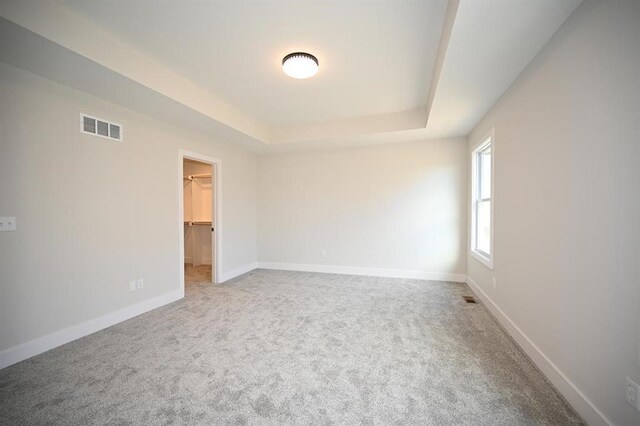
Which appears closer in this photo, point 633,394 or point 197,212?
point 633,394

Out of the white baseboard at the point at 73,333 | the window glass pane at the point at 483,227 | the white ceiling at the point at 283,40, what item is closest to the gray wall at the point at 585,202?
the white ceiling at the point at 283,40

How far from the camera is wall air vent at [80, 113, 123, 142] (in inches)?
97.1

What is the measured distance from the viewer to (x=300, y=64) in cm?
234

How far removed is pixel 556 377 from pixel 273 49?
344cm

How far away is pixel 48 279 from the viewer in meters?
2.22

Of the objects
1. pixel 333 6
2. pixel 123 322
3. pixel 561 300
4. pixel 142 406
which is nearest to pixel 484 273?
pixel 561 300

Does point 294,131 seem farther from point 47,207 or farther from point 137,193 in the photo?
point 47,207

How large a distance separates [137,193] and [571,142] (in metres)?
4.08

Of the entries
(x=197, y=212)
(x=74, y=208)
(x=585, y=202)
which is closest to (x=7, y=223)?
(x=74, y=208)

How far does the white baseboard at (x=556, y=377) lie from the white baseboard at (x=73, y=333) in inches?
158

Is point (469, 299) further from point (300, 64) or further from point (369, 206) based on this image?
point (300, 64)

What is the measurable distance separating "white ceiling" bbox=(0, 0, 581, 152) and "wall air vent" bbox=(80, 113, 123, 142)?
0.27 meters

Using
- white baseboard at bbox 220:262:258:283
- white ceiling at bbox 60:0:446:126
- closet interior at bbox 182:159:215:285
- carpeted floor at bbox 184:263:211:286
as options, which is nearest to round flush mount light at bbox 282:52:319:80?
white ceiling at bbox 60:0:446:126

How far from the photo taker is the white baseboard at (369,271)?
424 cm
